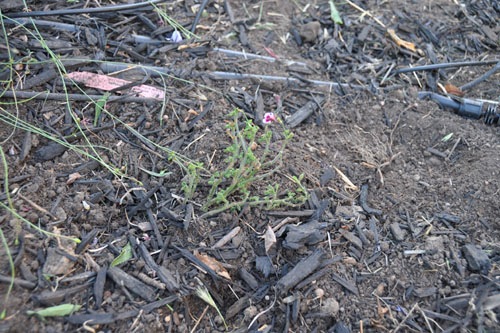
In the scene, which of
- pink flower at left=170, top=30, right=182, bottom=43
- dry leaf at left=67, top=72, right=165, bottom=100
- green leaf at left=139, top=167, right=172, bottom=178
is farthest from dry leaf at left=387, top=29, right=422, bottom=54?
green leaf at left=139, top=167, right=172, bottom=178

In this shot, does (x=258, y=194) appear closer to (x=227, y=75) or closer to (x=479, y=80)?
(x=227, y=75)

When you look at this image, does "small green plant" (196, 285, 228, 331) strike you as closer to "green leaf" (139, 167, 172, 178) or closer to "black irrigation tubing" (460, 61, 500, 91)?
"green leaf" (139, 167, 172, 178)

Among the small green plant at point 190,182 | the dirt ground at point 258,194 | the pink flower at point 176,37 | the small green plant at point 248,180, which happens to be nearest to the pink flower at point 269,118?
the dirt ground at point 258,194

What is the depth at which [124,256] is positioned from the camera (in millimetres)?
2213

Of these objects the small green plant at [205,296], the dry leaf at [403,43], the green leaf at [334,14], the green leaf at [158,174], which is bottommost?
the small green plant at [205,296]

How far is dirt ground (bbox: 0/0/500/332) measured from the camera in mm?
2154

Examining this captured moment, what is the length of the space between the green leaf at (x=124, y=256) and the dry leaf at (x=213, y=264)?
294mm

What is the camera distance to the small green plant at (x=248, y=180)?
237cm

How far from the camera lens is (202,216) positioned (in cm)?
238

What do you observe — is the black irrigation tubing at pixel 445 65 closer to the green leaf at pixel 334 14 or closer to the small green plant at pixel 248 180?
the green leaf at pixel 334 14

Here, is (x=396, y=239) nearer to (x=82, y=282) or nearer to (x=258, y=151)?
(x=258, y=151)

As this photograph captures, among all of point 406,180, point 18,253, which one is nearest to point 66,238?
point 18,253

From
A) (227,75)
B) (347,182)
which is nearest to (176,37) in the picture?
(227,75)

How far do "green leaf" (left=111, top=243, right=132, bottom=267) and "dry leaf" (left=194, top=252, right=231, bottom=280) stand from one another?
294mm
